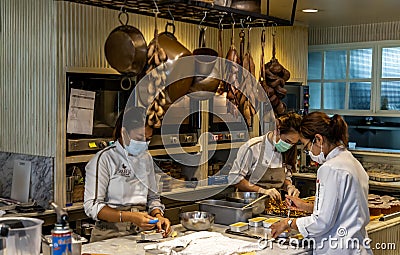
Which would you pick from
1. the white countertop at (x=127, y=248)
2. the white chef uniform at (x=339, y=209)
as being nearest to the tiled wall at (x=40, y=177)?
the white countertop at (x=127, y=248)

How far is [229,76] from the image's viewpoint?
10.6 ft

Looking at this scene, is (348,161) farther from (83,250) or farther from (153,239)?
(83,250)

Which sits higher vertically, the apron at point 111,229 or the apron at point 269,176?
the apron at point 269,176

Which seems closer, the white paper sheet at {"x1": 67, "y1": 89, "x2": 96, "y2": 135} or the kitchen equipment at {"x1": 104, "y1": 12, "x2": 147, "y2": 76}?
the kitchen equipment at {"x1": 104, "y1": 12, "x2": 147, "y2": 76}

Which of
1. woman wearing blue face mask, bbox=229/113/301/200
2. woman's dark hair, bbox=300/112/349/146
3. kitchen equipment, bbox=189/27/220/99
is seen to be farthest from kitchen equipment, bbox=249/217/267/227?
kitchen equipment, bbox=189/27/220/99

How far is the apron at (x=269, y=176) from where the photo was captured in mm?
4551

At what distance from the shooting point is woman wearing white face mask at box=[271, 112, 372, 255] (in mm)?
2977

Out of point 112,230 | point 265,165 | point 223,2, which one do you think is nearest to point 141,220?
point 112,230

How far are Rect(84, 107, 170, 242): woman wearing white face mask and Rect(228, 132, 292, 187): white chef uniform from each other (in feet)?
3.55

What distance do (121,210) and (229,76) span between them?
1.06m

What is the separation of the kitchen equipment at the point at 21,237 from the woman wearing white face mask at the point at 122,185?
969 millimetres

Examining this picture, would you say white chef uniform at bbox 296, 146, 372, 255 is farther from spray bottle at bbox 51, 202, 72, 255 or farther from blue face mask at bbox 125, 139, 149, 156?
spray bottle at bbox 51, 202, 72, 255

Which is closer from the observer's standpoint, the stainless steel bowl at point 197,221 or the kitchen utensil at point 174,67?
the kitchen utensil at point 174,67

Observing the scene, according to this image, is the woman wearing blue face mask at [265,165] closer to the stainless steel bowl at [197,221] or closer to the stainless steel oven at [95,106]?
the stainless steel bowl at [197,221]
